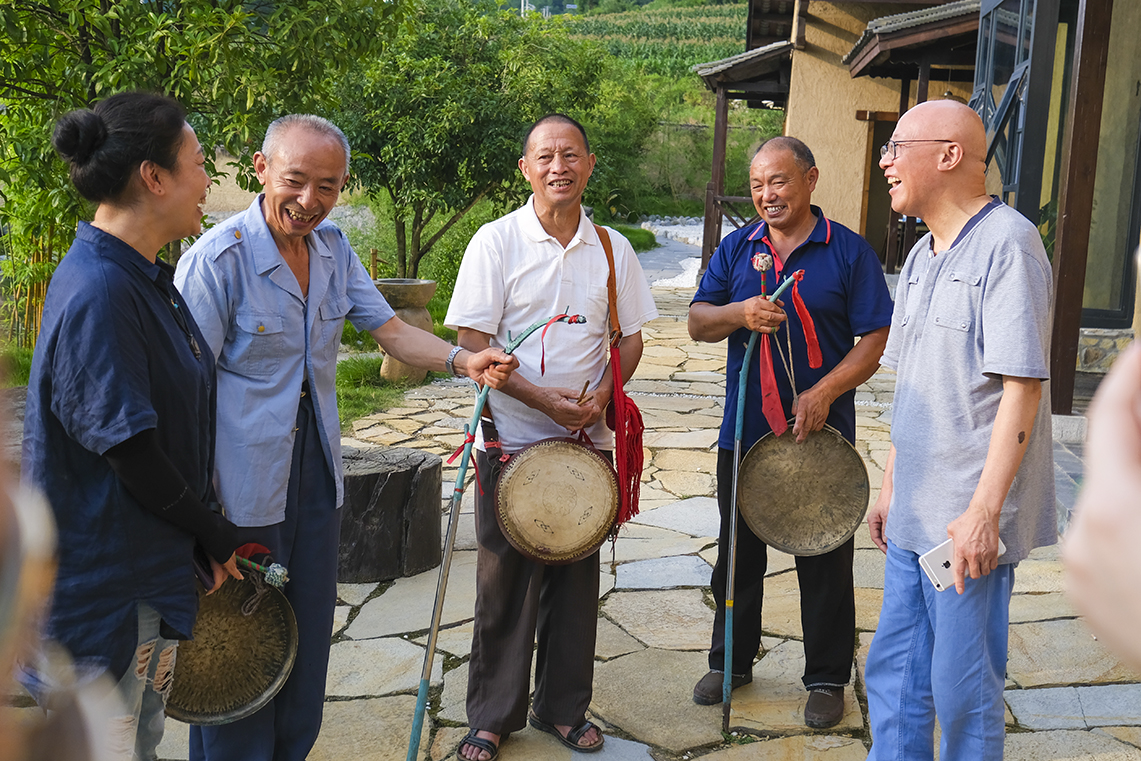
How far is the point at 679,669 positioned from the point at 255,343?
215 centimetres

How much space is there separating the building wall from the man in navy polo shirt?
999 cm

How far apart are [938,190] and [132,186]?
6.30ft

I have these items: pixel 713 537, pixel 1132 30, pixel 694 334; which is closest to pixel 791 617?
pixel 713 537

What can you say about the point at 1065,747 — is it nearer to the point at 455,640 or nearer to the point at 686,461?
the point at 455,640

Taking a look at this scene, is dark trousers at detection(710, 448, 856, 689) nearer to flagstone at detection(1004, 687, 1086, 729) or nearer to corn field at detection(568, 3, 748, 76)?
flagstone at detection(1004, 687, 1086, 729)

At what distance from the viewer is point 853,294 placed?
10.9 ft

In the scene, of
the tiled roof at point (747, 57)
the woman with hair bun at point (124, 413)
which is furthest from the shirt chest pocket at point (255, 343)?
the tiled roof at point (747, 57)

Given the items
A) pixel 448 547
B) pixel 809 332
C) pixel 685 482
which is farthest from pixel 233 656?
pixel 685 482

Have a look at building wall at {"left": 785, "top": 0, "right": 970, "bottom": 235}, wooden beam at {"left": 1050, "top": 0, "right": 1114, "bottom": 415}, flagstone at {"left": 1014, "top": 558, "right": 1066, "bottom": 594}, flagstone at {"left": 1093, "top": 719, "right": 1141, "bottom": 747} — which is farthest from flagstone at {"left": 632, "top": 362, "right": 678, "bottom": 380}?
flagstone at {"left": 1093, "top": 719, "right": 1141, "bottom": 747}

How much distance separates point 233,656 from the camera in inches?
97.9

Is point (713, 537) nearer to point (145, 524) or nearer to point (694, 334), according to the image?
point (694, 334)

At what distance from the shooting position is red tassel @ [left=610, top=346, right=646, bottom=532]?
319 centimetres

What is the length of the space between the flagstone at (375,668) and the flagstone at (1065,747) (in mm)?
2031

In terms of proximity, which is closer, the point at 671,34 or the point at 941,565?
the point at 941,565
